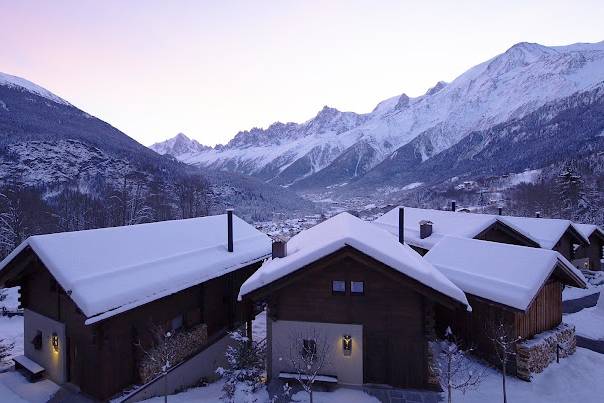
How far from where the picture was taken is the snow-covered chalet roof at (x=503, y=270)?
13.2 m

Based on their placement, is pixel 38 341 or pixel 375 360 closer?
pixel 375 360

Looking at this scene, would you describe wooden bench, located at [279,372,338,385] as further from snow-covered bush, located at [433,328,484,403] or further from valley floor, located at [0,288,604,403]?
snow-covered bush, located at [433,328,484,403]

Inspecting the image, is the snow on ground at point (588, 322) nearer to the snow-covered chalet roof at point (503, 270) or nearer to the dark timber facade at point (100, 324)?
the snow-covered chalet roof at point (503, 270)

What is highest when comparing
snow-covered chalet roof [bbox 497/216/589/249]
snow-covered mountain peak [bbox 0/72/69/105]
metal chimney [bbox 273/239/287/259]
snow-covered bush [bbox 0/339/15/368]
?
snow-covered mountain peak [bbox 0/72/69/105]

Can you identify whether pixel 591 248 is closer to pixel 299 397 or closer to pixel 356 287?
pixel 356 287

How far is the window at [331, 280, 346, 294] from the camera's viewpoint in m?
12.6

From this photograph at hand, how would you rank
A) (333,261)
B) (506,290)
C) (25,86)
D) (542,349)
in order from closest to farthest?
(333,261) < (506,290) < (542,349) < (25,86)

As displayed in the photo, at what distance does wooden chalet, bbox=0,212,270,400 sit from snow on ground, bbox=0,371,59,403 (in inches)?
15.6

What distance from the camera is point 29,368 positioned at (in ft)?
44.5

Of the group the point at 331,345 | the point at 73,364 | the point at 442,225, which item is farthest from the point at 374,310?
the point at 442,225

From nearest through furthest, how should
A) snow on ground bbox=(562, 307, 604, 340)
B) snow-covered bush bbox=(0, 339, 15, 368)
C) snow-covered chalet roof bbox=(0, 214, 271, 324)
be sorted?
1. snow-covered chalet roof bbox=(0, 214, 271, 324)
2. snow-covered bush bbox=(0, 339, 15, 368)
3. snow on ground bbox=(562, 307, 604, 340)

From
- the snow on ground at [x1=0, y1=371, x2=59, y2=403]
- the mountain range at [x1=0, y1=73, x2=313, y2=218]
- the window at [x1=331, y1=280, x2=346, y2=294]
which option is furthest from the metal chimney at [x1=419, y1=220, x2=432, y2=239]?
the mountain range at [x1=0, y1=73, x2=313, y2=218]

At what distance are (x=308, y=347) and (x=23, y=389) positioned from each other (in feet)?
34.2

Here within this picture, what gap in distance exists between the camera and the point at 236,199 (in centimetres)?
14062
